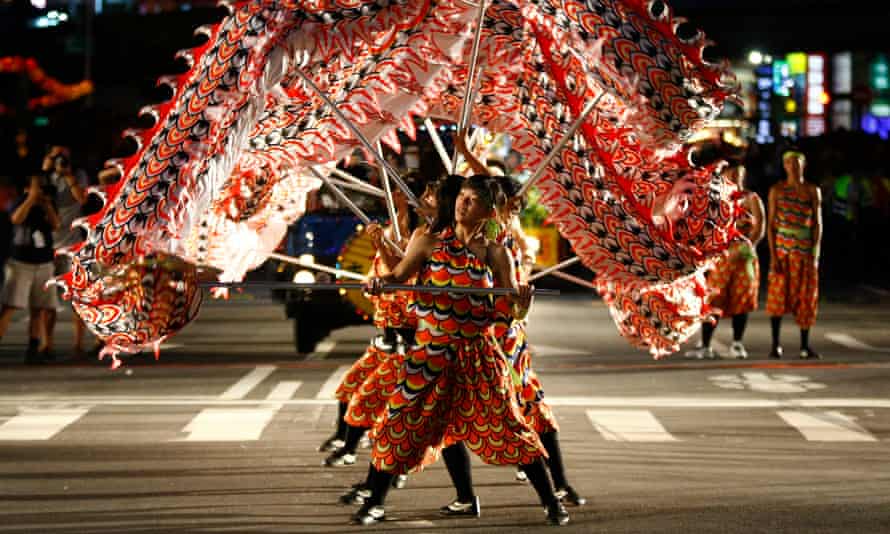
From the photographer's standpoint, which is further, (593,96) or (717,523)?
(593,96)

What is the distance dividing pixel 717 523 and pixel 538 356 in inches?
354

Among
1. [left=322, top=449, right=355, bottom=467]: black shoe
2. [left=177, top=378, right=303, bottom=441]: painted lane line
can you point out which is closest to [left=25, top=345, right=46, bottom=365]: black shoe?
[left=177, top=378, right=303, bottom=441]: painted lane line

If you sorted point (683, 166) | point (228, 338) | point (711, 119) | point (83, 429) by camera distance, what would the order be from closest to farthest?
1. point (711, 119)
2. point (683, 166)
3. point (83, 429)
4. point (228, 338)

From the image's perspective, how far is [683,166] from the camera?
34.0 ft

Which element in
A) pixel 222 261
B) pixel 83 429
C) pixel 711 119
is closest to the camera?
pixel 711 119

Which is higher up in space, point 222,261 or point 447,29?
point 447,29

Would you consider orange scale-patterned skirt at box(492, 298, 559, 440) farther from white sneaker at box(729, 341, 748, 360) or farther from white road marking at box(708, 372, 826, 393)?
white sneaker at box(729, 341, 748, 360)

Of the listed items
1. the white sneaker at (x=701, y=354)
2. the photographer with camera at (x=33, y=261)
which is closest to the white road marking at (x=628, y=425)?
the white sneaker at (x=701, y=354)

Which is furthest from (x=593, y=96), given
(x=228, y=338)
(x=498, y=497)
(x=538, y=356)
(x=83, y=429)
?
(x=228, y=338)

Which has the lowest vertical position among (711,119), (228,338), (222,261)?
(228,338)

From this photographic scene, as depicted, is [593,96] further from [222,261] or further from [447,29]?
[222,261]

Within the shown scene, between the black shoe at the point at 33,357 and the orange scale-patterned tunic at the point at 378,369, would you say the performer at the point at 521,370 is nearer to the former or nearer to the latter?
the orange scale-patterned tunic at the point at 378,369

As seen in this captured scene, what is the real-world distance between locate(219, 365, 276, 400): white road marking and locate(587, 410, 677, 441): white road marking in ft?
9.55

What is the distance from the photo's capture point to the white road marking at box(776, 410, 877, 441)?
40.0 feet
